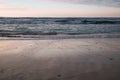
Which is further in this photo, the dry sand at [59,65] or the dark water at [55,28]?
the dark water at [55,28]

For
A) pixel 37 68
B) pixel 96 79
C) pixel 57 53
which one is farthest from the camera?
pixel 57 53

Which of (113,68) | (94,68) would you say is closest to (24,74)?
(94,68)

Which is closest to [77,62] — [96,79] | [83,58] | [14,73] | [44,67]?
[83,58]

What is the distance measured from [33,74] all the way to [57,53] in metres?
2.74

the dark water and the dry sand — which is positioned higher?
the dry sand

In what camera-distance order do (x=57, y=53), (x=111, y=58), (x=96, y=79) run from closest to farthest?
(x=96, y=79)
(x=111, y=58)
(x=57, y=53)

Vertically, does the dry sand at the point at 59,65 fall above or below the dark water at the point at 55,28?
above

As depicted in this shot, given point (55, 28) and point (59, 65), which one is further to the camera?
point (55, 28)

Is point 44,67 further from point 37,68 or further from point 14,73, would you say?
point 14,73

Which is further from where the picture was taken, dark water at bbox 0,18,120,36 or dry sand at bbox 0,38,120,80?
dark water at bbox 0,18,120,36

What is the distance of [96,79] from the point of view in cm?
501

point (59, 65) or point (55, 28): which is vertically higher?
point (59, 65)

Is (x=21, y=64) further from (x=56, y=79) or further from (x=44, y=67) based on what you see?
(x=56, y=79)

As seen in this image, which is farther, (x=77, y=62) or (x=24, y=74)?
(x=77, y=62)
